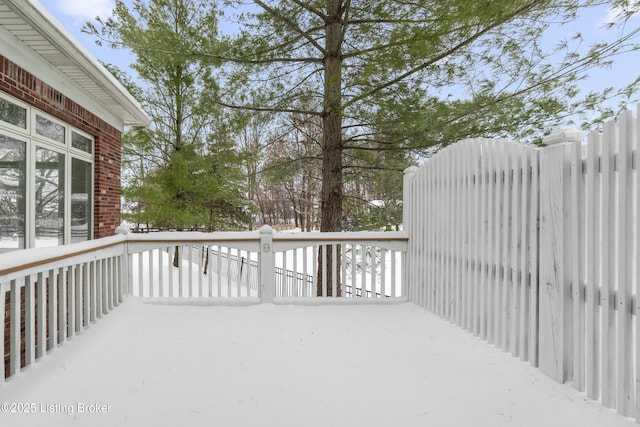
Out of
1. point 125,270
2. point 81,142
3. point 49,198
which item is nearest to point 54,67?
point 81,142

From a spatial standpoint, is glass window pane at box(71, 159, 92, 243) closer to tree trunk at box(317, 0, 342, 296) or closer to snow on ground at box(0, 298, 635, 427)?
snow on ground at box(0, 298, 635, 427)

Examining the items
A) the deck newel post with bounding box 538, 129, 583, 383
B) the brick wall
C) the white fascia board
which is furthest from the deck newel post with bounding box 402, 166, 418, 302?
the brick wall

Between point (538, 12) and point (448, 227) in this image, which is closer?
point (448, 227)

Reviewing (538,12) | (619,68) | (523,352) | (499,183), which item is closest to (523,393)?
(523,352)

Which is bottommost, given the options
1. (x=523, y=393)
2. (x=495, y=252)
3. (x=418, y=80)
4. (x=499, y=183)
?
(x=523, y=393)

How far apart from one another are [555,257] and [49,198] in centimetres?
512

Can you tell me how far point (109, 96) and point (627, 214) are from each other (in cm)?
570

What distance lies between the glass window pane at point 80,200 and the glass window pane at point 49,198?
29 cm

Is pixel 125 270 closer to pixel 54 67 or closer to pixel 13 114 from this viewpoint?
pixel 13 114

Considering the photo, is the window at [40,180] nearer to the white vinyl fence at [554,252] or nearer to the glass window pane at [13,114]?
the glass window pane at [13,114]

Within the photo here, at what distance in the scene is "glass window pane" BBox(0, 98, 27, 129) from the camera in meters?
3.21

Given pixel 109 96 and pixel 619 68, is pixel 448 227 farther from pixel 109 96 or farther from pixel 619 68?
pixel 109 96

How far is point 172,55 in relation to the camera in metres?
5.38

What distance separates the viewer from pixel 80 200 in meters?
4.84
